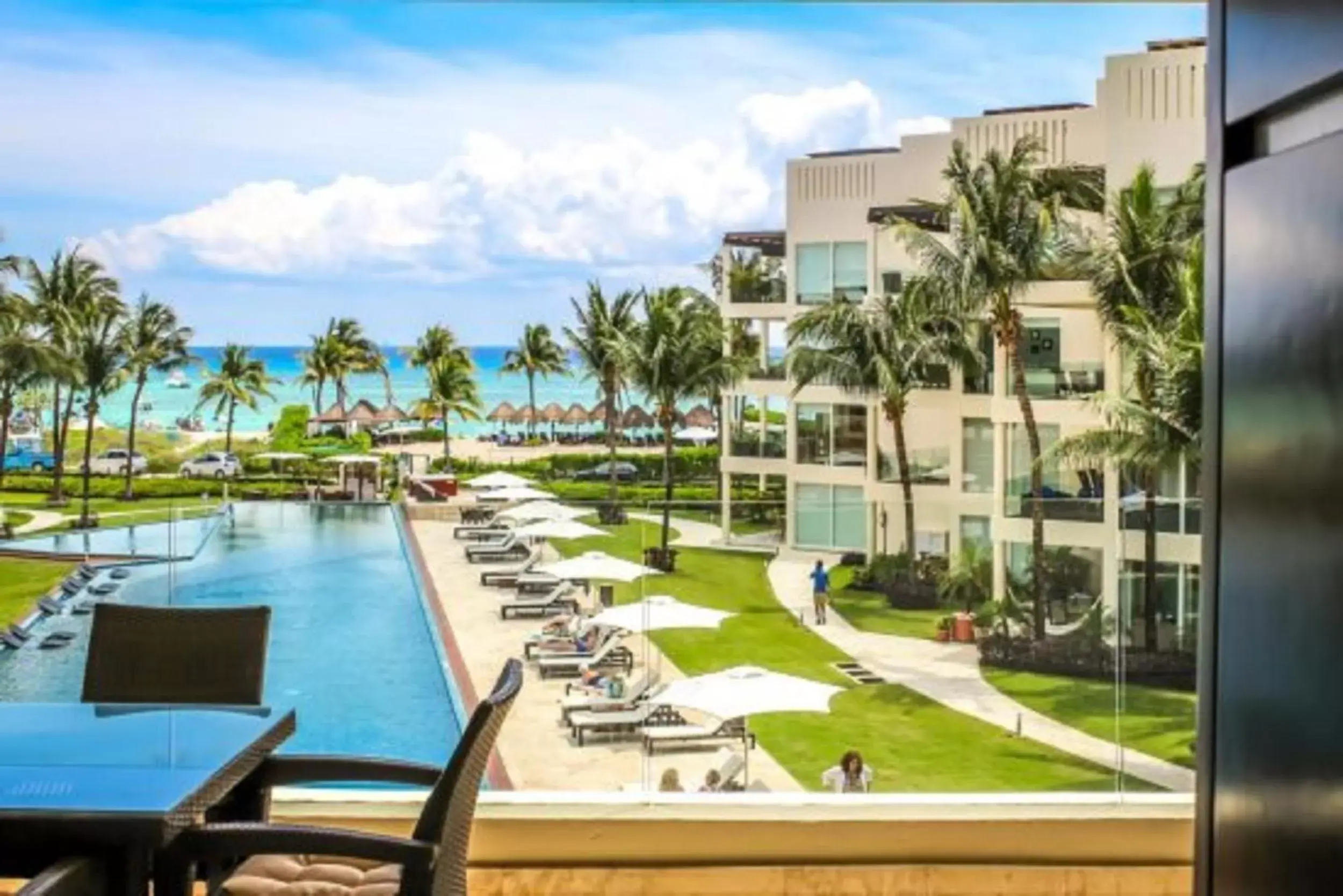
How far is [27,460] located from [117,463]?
106 centimetres

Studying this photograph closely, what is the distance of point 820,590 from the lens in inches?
193

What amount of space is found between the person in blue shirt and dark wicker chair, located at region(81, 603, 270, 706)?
201cm

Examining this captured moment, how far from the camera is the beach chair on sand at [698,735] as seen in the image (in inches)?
177

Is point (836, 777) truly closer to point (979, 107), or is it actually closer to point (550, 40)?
point (550, 40)

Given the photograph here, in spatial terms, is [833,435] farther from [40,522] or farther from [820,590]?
[820,590]

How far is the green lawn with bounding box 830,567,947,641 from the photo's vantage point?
4.80 m

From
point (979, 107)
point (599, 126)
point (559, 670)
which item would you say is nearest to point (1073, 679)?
point (559, 670)

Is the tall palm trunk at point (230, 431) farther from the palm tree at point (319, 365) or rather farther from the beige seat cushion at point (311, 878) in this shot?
the beige seat cushion at point (311, 878)

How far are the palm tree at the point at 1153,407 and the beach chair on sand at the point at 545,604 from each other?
176cm

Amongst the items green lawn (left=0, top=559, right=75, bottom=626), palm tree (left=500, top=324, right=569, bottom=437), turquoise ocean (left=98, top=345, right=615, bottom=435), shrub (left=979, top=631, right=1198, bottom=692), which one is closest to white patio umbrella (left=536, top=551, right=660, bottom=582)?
shrub (left=979, top=631, right=1198, bottom=692)

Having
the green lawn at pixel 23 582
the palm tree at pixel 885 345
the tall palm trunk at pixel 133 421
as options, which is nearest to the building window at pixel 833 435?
the palm tree at pixel 885 345

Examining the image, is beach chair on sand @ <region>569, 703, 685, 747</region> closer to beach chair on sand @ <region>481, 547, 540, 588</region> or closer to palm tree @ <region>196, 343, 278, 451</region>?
beach chair on sand @ <region>481, 547, 540, 588</region>

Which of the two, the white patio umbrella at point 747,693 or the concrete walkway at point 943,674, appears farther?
the white patio umbrella at point 747,693

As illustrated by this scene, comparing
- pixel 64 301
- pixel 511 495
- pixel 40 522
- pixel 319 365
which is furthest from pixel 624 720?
pixel 319 365
